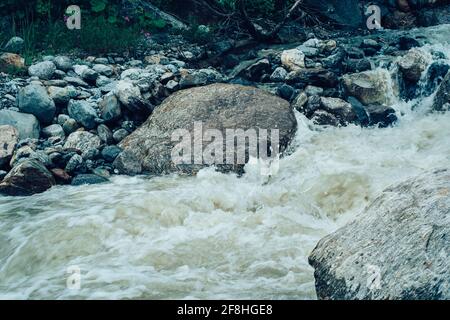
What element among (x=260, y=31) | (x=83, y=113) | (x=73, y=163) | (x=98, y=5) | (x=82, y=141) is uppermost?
(x=98, y=5)

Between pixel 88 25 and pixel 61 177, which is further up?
pixel 88 25

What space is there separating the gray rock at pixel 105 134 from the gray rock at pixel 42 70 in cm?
153

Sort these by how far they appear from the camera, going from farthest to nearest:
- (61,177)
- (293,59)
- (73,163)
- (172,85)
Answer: (293,59), (172,85), (73,163), (61,177)

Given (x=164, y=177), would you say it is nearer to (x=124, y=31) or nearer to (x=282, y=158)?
(x=282, y=158)

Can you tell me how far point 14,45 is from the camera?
820 centimetres

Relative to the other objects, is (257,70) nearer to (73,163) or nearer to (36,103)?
(36,103)

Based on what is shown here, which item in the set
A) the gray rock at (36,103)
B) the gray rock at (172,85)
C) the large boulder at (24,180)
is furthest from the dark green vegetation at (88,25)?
the large boulder at (24,180)

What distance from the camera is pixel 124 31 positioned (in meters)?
9.19

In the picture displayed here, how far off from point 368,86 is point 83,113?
4.23 metres

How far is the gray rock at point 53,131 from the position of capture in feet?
21.1

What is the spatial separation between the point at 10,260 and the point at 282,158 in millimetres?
3271

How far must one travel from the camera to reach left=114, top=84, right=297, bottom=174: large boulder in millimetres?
6027

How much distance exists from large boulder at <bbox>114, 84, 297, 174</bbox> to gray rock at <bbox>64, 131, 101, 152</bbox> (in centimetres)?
33

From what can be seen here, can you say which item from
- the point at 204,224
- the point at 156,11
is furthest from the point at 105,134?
the point at 156,11
